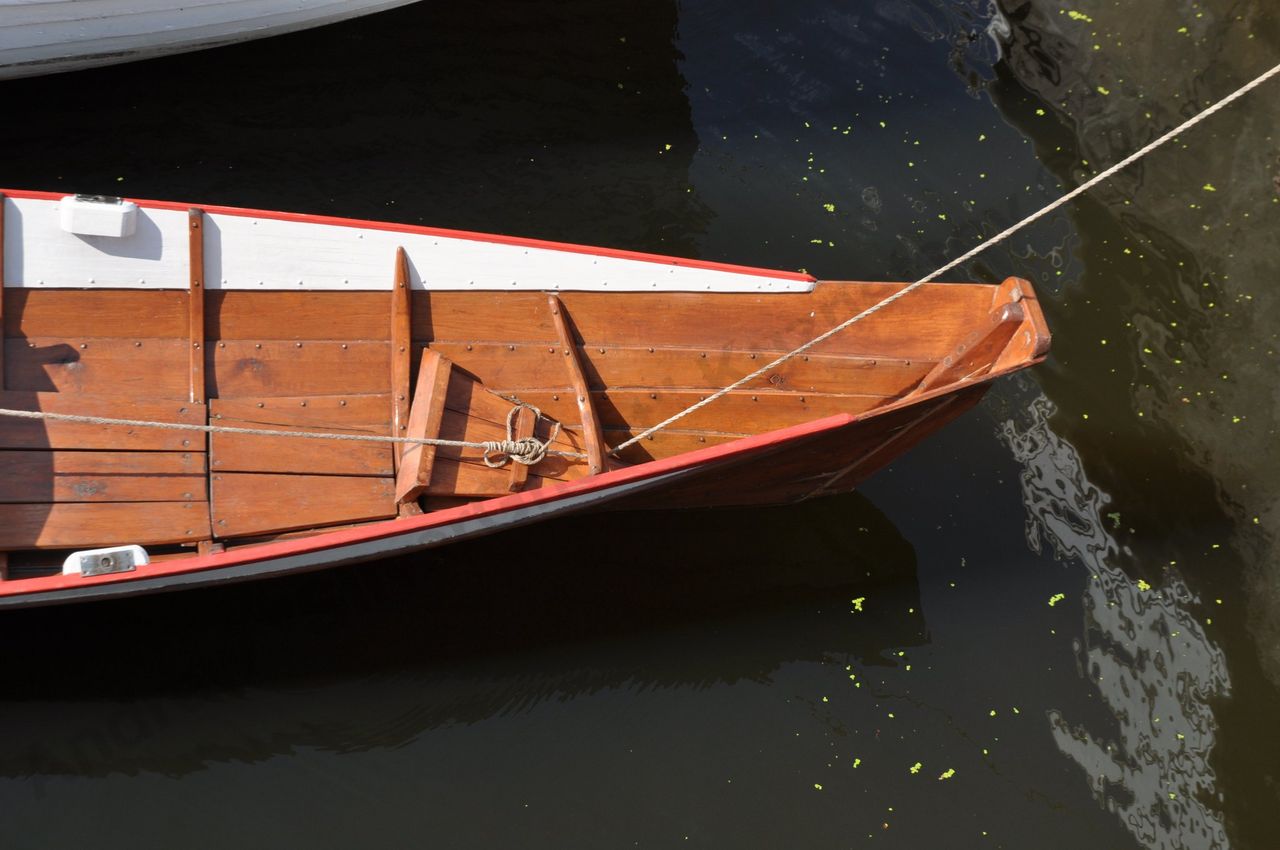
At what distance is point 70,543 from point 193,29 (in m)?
5.41

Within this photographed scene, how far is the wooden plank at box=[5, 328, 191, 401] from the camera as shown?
7.30 metres

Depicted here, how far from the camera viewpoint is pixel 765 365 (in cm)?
770

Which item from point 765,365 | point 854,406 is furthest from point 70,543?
point 854,406

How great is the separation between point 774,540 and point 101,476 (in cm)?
464

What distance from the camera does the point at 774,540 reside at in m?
8.33

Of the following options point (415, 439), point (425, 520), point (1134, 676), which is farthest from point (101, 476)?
point (1134, 676)

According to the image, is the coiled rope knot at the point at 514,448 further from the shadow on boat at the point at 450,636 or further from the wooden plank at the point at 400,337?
the shadow on boat at the point at 450,636

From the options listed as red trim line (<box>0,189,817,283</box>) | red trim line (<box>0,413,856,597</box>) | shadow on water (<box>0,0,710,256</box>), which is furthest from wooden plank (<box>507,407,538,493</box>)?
shadow on water (<box>0,0,710,256</box>)

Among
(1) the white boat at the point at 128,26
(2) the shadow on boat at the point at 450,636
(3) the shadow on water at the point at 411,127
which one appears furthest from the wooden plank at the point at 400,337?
(1) the white boat at the point at 128,26

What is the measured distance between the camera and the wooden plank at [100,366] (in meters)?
7.30

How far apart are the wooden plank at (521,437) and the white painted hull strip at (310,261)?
2.94 ft

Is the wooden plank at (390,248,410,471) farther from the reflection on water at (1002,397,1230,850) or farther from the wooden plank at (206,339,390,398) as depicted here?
the reflection on water at (1002,397,1230,850)

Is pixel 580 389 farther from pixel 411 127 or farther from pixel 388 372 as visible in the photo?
pixel 411 127

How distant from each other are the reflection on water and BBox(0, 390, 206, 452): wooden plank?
19.9 feet
